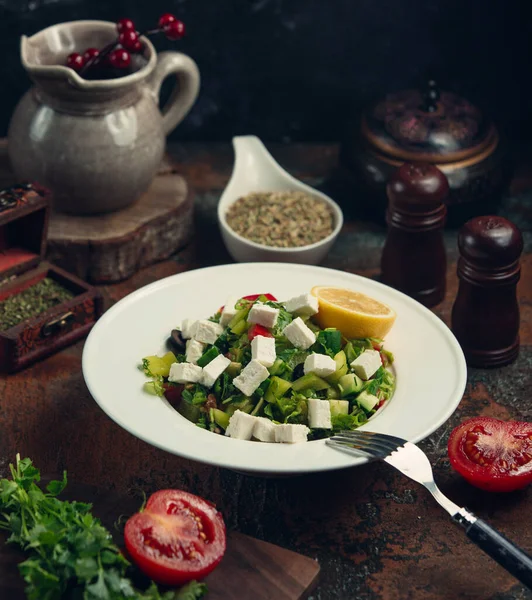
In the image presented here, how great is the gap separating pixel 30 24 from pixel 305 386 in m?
1.82

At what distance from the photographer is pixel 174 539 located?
1595mm

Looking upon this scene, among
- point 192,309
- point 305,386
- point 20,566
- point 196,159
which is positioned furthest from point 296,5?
point 20,566

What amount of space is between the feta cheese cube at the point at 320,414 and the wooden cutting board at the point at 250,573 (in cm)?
28

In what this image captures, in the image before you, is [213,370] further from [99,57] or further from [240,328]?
[99,57]

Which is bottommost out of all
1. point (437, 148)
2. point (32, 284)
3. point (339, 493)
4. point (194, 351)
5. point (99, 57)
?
point (32, 284)

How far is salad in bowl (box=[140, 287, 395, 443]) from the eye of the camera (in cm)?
189

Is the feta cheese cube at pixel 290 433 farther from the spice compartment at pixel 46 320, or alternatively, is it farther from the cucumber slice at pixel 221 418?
the spice compartment at pixel 46 320

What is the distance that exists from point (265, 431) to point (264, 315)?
29cm

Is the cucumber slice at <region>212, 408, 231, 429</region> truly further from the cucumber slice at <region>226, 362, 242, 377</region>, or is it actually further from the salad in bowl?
the cucumber slice at <region>226, 362, 242, 377</region>

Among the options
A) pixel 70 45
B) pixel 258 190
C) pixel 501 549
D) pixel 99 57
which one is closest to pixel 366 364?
pixel 501 549

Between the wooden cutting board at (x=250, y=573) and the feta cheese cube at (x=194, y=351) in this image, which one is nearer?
the wooden cutting board at (x=250, y=573)

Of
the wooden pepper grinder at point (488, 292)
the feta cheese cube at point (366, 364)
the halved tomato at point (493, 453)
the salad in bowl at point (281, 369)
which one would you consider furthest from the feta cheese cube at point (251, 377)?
the wooden pepper grinder at point (488, 292)

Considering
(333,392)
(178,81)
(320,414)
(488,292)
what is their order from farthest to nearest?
(178,81)
(488,292)
(333,392)
(320,414)

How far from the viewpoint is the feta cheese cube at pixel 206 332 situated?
6.77ft
